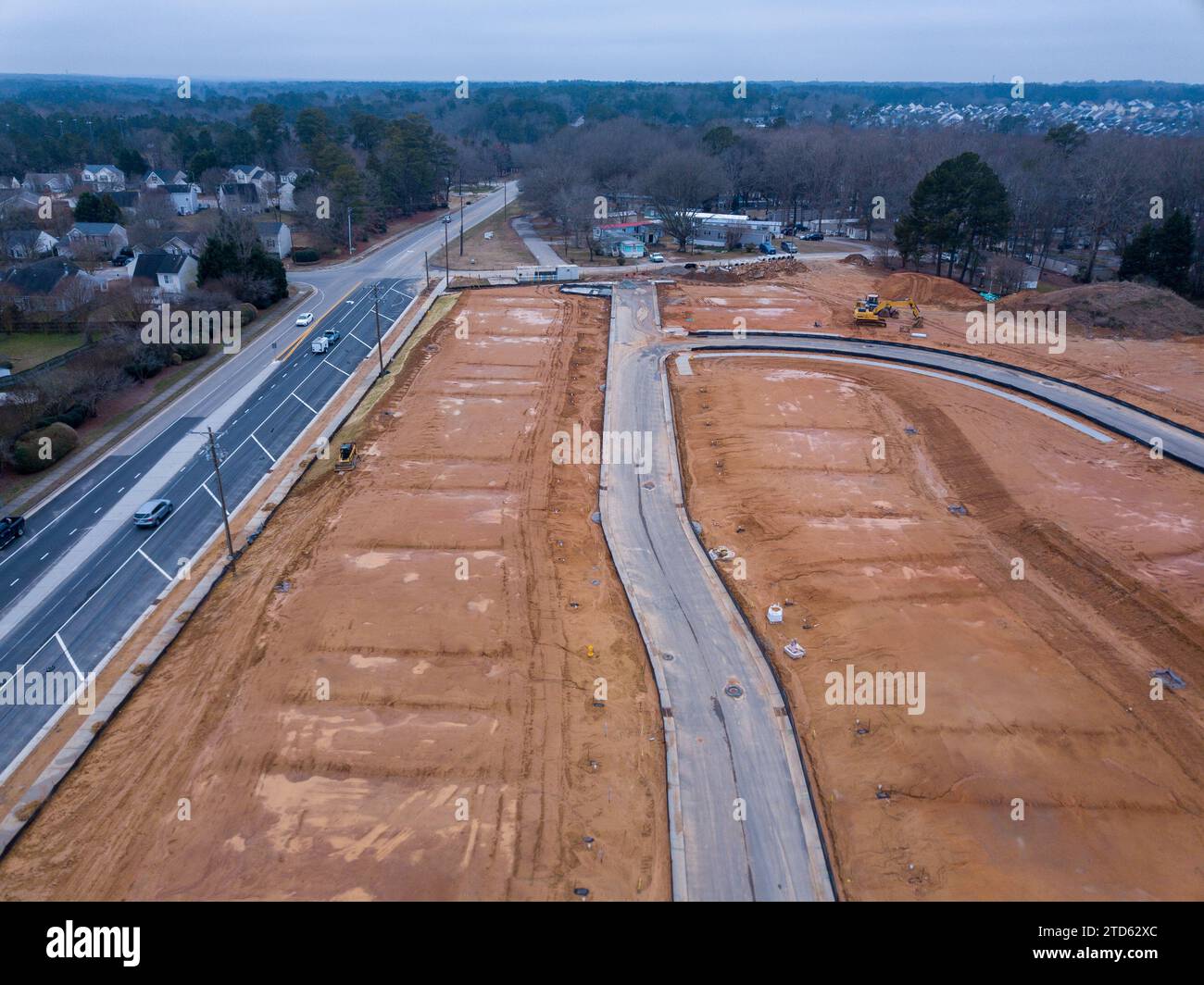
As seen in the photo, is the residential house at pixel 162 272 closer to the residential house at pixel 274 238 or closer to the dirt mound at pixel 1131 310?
the residential house at pixel 274 238

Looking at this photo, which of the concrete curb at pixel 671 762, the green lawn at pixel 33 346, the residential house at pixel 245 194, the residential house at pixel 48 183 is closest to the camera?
the concrete curb at pixel 671 762

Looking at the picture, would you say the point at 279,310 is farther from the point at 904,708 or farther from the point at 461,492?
the point at 904,708

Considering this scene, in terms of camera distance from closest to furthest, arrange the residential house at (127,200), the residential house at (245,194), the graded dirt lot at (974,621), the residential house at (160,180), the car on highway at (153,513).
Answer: the graded dirt lot at (974,621), the car on highway at (153,513), the residential house at (127,200), the residential house at (245,194), the residential house at (160,180)

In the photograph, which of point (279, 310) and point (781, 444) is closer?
point (781, 444)

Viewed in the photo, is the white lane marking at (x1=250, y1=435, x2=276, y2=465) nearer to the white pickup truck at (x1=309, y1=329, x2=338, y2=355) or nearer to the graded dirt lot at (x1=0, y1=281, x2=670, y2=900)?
the graded dirt lot at (x1=0, y1=281, x2=670, y2=900)

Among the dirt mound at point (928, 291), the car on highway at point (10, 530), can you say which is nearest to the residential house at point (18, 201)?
the car on highway at point (10, 530)

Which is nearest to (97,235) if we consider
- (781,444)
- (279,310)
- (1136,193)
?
(279,310)
